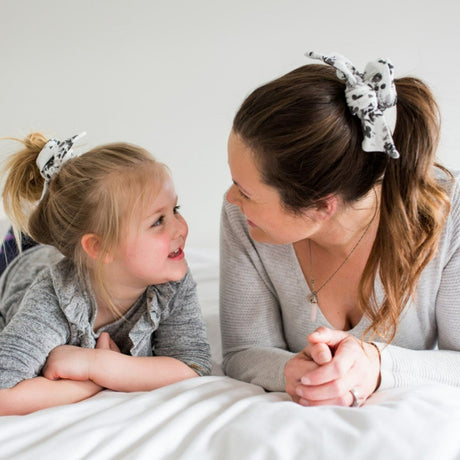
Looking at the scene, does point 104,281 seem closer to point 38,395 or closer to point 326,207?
point 38,395

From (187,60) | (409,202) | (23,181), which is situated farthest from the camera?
(187,60)

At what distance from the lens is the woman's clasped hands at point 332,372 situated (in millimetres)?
1011

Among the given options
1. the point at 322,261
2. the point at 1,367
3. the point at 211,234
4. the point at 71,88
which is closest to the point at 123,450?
the point at 1,367

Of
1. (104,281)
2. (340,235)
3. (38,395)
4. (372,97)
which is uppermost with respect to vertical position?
(372,97)

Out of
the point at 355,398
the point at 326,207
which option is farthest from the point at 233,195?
the point at 355,398

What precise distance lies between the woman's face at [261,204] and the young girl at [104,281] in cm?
21

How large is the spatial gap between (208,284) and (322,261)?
0.58 m

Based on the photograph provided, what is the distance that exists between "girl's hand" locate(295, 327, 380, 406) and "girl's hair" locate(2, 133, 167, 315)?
0.45 m

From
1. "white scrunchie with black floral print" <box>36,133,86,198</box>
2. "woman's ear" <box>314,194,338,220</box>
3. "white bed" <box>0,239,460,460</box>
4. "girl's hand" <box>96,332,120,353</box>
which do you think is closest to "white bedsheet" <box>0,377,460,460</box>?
"white bed" <box>0,239,460,460</box>

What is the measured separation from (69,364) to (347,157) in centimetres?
62

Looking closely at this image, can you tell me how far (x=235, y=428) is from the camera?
2.93ft

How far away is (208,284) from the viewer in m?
1.81

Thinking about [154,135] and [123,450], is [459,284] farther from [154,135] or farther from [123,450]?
[154,135]

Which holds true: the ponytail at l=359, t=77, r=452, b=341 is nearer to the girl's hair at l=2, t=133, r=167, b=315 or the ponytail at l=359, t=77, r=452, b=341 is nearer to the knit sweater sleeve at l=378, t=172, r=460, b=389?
the knit sweater sleeve at l=378, t=172, r=460, b=389
